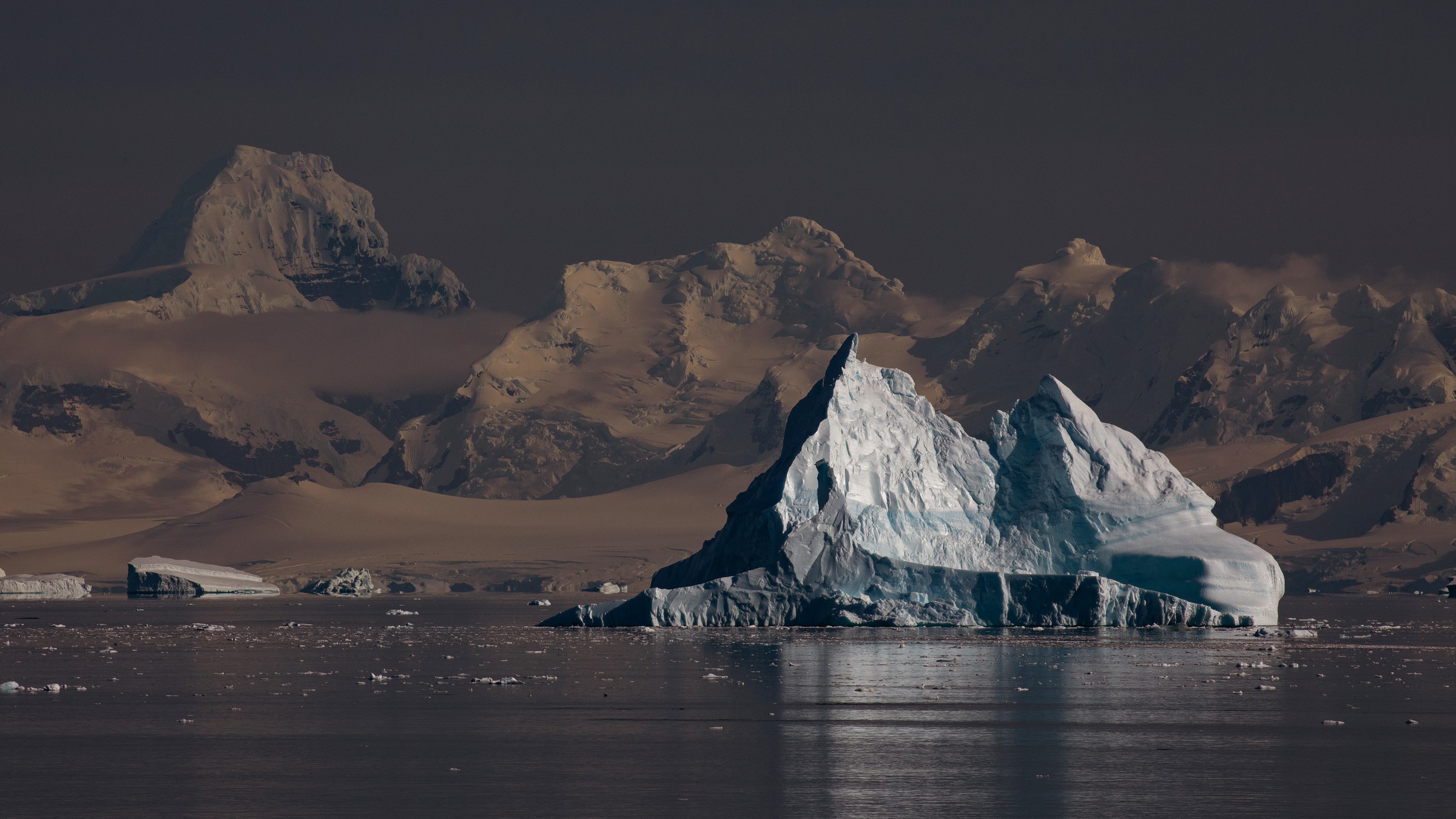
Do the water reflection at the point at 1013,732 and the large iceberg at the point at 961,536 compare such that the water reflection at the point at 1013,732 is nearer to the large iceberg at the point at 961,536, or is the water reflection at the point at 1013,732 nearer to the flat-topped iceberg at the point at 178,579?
the large iceberg at the point at 961,536

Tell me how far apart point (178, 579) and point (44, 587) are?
12.7 meters

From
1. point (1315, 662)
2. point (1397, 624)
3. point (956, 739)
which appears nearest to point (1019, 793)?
point (956, 739)

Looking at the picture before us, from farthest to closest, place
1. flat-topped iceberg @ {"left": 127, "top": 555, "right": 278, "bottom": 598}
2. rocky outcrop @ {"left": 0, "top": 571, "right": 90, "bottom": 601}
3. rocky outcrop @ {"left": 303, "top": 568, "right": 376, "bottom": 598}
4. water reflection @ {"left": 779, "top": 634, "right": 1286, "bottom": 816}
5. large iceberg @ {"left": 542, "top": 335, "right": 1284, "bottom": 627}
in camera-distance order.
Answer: rocky outcrop @ {"left": 303, "top": 568, "right": 376, "bottom": 598}, rocky outcrop @ {"left": 0, "top": 571, "right": 90, "bottom": 601}, flat-topped iceberg @ {"left": 127, "top": 555, "right": 278, "bottom": 598}, large iceberg @ {"left": 542, "top": 335, "right": 1284, "bottom": 627}, water reflection @ {"left": 779, "top": 634, "right": 1286, "bottom": 816}

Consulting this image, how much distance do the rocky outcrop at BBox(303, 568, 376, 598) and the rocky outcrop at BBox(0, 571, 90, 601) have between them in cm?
2234

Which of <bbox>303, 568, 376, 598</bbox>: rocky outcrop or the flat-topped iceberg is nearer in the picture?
the flat-topped iceberg

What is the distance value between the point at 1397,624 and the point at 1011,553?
30.6 metres

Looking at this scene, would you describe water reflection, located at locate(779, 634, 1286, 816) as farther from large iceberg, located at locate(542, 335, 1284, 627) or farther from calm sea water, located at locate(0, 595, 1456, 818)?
large iceberg, located at locate(542, 335, 1284, 627)

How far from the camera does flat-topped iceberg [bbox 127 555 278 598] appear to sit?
173 m

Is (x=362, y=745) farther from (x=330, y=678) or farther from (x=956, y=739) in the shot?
(x=330, y=678)

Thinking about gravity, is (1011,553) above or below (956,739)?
above

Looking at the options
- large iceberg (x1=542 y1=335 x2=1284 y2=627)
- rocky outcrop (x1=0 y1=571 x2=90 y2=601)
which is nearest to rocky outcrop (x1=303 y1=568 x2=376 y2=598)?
rocky outcrop (x1=0 y1=571 x2=90 y2=601)

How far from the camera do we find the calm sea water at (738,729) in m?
32.8

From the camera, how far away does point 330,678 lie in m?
55.7

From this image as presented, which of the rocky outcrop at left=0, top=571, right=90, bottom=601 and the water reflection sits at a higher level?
the rocky outcrop at left=0, top=571, right=90, bottom=601
